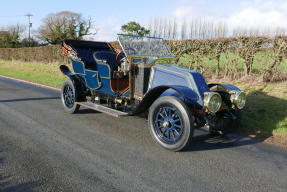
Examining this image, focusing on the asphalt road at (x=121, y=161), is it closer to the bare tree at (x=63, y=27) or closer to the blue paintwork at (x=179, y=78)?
the blue paintwork at (x=179, y=78)

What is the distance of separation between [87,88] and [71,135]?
6.43ft

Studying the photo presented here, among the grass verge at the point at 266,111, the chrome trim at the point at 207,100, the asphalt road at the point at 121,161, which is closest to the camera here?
the asphalt road at the point at 121,161

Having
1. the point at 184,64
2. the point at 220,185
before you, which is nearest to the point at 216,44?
the point at 184,64

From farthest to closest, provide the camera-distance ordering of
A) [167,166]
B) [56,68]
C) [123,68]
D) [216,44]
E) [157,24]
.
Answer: [157,24]
[56,68]
[216,44]
[123,68]
[167,166]

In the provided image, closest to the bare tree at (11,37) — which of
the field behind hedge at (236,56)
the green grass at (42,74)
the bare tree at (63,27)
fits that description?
the bare tree at (63,27)

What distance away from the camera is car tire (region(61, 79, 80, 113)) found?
6316 millimetres

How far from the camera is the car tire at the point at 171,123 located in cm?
385

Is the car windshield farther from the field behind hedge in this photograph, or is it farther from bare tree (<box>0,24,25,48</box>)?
bare tree (<box>0,24,25,48</box>)

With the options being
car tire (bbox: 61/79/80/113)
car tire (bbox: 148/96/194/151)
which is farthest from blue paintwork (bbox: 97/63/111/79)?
car tire (bbox: 148/96/194/151)

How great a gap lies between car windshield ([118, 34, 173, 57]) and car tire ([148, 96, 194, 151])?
1553mm

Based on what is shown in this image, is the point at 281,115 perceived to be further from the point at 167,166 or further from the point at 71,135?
the point at 71,135

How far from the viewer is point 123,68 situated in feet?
17.6

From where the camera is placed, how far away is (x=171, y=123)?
4.13 meters

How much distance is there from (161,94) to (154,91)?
135 millimetres
